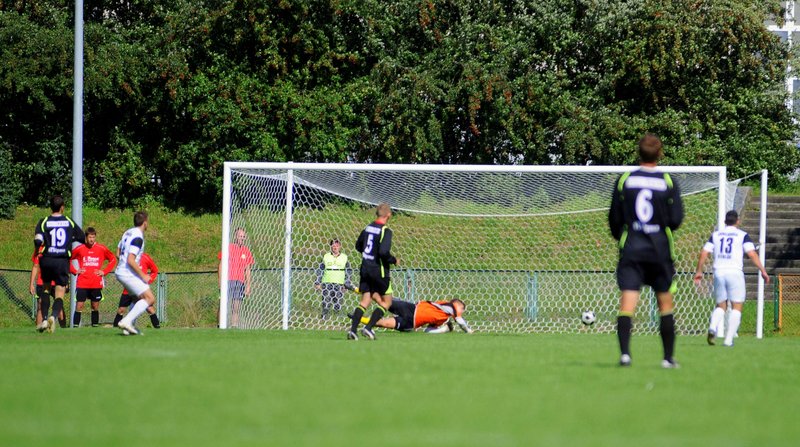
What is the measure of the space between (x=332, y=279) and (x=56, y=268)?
614cm

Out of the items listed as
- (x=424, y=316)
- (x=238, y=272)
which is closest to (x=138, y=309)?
(x=238, y=272)

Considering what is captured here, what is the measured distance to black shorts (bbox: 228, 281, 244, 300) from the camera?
62.7ft

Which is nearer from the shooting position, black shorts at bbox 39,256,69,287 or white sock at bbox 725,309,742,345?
white sock at bbox 725,309,742,345

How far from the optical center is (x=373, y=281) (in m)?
14.4

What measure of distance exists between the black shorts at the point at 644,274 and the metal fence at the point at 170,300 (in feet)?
48.6

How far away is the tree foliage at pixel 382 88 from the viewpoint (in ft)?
97.8

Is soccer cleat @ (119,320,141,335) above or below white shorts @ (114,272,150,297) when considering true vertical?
below

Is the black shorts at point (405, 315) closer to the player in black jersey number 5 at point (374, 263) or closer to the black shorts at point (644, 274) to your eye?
the player in black jersey number 5 at point (374, 263)

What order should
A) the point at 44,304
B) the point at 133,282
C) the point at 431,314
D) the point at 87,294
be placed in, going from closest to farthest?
the point at 133,282 → the point at 44,304 → the point at 431,314 → the point at 87,294

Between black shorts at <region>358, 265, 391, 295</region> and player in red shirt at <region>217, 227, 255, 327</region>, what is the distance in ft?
16.7

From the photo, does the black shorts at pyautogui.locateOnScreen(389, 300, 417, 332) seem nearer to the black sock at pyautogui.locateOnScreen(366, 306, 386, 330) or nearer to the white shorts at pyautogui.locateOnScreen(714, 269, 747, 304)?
the black sock at pyautogui.locateOnScreen(366, 306, 386, 330)

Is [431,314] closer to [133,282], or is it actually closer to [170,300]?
[133,282]

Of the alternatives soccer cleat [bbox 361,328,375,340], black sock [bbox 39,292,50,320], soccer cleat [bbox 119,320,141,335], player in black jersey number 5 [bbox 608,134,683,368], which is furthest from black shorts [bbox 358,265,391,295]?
player in black jersey number 5 [bbox 608,134,683,368]

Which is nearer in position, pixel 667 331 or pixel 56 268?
pixel 667 331
